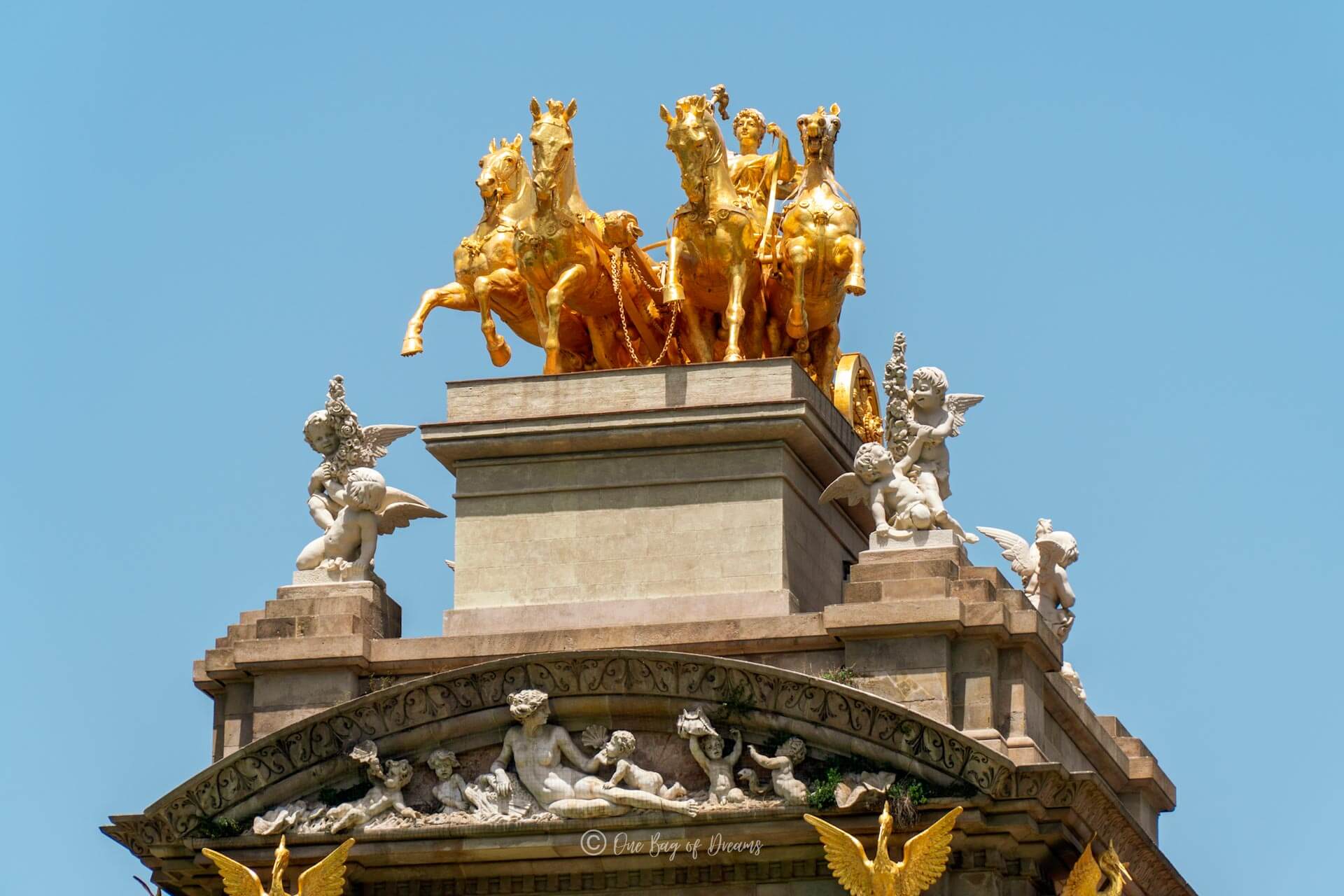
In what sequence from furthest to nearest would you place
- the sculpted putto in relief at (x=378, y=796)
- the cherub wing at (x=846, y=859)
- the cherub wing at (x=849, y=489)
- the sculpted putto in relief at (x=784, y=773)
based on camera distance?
the cherub wing at (x=849, y=489) → the sculpted putto in relief at (x=378, y=796) → the sculpted putto in relief at (x=784, y=773) → the cherub wing at (x=846, y=859)

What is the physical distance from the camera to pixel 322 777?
46031 millimetres

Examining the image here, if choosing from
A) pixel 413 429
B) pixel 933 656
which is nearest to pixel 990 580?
pixel 933 656

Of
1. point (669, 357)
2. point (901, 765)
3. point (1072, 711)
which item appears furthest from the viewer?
point (669, 357)

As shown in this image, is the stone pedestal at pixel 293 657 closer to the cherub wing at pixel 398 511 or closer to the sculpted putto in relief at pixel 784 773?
the cherub wing at pixel 398 511

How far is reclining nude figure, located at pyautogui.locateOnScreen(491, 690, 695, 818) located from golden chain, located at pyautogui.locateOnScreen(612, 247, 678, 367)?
6.41m

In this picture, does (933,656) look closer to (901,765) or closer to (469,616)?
(901,765)

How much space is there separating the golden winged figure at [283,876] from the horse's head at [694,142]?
926 cm

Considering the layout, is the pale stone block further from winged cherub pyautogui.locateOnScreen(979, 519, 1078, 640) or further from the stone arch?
winged cherub pyautogui.locateOnScreen(979, 519, 1078, 640)

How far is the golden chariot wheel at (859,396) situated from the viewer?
51500mm

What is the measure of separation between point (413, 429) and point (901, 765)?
775 centimetres

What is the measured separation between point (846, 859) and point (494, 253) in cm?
1012

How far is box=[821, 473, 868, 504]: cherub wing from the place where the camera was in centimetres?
4672

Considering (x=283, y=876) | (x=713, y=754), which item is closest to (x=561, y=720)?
(x=713, y=754)

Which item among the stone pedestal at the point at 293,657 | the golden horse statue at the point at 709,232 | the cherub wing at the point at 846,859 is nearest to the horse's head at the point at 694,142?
the golden horse statue at the point at 709,232
